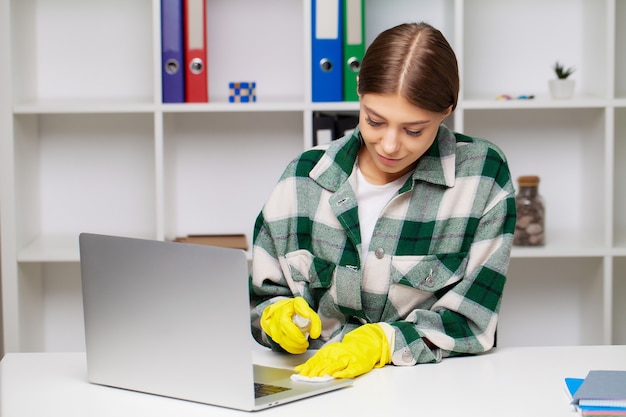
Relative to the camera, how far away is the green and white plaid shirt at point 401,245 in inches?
60.6

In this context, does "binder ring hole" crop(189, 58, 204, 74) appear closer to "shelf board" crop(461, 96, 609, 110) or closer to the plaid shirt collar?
"shelf board" crop(461, 96, 609, 110)

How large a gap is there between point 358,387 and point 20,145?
171cm

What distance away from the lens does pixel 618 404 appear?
3.97ft

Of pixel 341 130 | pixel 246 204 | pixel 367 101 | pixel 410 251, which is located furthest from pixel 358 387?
pixel 246 204

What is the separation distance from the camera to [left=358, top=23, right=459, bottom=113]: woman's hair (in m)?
1.46

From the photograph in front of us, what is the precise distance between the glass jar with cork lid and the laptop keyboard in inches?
60.8

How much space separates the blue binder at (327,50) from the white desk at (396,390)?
1234mm

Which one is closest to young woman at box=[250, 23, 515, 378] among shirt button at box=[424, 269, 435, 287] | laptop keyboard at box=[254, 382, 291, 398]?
shirt button at box=[424, 269, 435, 287]

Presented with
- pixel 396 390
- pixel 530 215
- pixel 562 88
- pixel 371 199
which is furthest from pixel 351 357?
pixel 562 88

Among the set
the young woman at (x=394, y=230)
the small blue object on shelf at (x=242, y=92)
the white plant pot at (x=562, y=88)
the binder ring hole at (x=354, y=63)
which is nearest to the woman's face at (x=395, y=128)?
the young woman at (x=394, y=230)

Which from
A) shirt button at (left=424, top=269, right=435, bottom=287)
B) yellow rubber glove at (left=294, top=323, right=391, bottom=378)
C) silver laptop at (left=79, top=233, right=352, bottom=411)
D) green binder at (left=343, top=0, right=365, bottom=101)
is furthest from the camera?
green binder at (left=343, top=0, right=365, bottom=101)

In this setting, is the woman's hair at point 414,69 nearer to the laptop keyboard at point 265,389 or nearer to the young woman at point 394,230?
the young woman at point 394,230

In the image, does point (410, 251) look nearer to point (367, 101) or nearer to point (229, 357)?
point (367, 101)

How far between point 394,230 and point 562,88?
1.30 m
